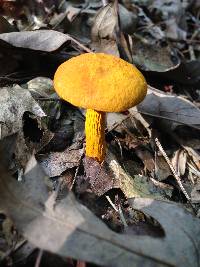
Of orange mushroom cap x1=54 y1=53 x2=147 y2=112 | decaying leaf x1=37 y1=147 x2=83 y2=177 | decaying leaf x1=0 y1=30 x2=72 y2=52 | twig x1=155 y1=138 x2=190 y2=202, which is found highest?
orange mushroom cap x1=54 y1=53 x2=147 y2=112

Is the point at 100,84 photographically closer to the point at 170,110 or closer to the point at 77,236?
the point at 77,236

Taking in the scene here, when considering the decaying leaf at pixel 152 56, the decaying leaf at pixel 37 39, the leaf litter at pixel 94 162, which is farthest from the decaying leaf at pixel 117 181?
the decaying leaf at pixel 152 56

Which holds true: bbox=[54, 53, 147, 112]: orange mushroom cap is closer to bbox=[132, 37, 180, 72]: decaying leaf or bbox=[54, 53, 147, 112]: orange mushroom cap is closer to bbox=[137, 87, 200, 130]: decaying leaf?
bbox=[137, 87, 200, 130]: decaying leaf

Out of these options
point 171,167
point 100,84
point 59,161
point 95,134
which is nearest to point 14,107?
point 59,161

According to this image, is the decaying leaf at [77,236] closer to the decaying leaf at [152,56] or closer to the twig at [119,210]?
the twig at [119,210]

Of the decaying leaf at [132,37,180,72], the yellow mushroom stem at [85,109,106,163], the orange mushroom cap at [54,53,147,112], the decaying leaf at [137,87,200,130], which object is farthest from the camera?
the decaying leaf at [132,37,180,72]

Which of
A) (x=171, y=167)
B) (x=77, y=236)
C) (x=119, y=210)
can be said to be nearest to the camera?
(x=77, y=236)

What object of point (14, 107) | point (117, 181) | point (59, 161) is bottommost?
point (117, 181)

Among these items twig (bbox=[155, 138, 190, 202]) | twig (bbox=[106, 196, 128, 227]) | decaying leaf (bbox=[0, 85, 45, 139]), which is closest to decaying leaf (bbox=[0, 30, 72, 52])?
decaying leaf (bbox=[0, 85, 45, 139])
